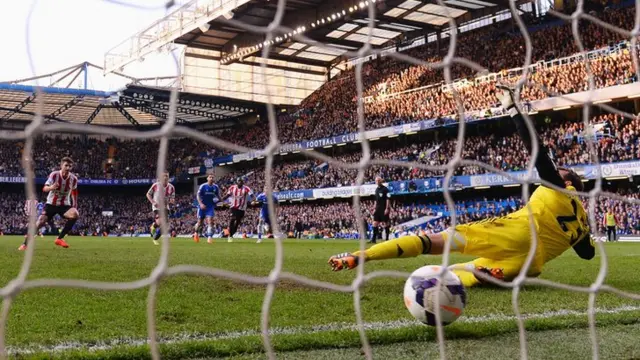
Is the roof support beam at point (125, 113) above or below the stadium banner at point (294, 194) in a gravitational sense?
above

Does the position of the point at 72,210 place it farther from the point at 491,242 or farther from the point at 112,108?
the point at 112,108

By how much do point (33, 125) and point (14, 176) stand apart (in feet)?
131

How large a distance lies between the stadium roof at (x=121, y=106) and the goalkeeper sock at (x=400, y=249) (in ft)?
90.3

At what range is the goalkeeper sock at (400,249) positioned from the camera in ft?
15.7

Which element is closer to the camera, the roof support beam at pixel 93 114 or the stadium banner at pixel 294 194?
the stadium banner at pixel 294 194

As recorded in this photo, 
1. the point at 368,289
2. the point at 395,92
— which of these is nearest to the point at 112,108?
the point at 395,92

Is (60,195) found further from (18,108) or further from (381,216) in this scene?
(18,108)

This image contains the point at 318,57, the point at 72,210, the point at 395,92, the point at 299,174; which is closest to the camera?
the point at 72,210

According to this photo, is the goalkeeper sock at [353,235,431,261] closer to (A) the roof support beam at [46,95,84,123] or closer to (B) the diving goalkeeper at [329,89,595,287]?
(B) the diving goalkeeper at [329,89,595,287]

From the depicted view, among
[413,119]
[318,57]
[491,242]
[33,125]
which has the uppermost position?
[318,57]

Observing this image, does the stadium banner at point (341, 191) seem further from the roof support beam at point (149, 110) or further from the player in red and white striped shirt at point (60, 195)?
the player in red and white striped shirt at point (60, 195)

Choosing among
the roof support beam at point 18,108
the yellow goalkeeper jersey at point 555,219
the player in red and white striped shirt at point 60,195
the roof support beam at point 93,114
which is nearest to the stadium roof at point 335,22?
the roof support beam at point 93,114

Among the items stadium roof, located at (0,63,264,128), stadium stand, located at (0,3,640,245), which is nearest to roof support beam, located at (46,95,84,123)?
stadium roof, located at (0,63,264,128)

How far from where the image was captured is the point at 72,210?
35.0 feet
